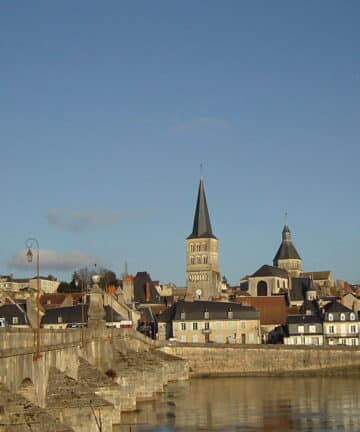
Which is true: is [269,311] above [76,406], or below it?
above

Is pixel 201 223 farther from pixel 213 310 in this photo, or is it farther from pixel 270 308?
pixel 213 310

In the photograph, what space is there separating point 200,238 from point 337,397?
83.4 meters

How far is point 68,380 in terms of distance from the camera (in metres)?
39.5

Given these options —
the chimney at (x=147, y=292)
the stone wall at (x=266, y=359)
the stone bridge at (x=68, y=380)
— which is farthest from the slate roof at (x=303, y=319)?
the chimney at (x=147, y=292)

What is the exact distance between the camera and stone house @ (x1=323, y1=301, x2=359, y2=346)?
90.1m

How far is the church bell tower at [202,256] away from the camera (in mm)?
139875

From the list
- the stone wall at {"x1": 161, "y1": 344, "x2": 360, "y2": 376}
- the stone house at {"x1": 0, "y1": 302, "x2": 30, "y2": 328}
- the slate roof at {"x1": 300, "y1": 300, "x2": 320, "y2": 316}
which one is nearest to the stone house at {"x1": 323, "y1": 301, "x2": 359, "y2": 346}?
the slate roof at {"x1": 300, "y1": 300, "x2": 320, "y2": 316}

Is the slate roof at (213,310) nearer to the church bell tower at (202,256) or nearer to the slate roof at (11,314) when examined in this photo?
the slate roof at (11,314)

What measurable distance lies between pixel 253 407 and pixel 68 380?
60.5 ft

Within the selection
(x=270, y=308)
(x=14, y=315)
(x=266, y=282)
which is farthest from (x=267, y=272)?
(x=14, y=315)

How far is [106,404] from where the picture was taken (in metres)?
38.2

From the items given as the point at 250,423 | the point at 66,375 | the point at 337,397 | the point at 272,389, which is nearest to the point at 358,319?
the point at 272,389

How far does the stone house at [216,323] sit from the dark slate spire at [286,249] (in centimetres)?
7286

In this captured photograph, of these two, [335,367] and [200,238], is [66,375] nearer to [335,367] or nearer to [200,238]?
[335,367]
